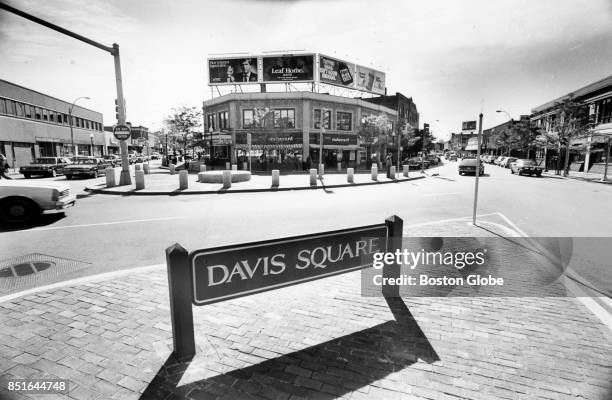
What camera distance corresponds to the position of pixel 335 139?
3531cm

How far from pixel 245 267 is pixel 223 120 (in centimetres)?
3548

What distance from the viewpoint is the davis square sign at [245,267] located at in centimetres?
264

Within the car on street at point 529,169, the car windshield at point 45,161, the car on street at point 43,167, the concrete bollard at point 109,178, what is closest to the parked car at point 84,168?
the car on street at point 43,167

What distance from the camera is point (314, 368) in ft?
9.10

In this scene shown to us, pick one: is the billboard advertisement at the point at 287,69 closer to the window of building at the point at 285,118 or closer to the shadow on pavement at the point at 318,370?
→ the window of building at the point at 285,118

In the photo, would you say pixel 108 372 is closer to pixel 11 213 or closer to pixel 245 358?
pixel 245 358

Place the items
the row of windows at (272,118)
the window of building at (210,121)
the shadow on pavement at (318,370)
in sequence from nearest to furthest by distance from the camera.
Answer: the shadow on pavement at (318,370) → the row of windows at (272,118) → the window of building at (210,121)

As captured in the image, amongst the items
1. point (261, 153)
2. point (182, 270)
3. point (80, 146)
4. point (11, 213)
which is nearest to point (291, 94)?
point (261, 153)

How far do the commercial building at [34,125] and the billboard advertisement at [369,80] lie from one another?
35.8m

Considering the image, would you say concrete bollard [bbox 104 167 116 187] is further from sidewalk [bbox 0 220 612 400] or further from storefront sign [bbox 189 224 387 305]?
storefront sign [bbox 189 224 387 305]

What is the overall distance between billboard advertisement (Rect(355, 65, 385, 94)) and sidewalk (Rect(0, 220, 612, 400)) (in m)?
39.5

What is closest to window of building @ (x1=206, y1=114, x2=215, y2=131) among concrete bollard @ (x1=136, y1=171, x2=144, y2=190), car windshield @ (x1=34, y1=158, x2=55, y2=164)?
car windshield @ (x1=34, y1=158, x2=55, y2=164)

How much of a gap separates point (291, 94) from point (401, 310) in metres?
32.4

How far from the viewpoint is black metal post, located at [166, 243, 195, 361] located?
2.60 m
